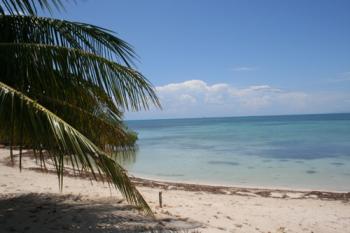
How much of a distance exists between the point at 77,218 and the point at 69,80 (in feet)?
6.49

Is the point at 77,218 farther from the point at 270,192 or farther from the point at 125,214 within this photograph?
the point at 270,192

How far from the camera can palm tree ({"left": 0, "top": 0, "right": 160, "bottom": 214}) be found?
3455 millimetres

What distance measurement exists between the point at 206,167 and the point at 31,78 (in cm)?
1386

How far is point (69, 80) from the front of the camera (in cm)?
454

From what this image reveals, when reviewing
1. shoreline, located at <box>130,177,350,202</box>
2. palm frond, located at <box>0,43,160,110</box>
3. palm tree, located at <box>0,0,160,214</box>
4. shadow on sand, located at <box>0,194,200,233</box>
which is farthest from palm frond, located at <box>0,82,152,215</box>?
shoreline, located at <box>130,177,350,202</box>

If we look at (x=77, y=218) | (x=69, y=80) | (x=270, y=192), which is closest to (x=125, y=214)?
(x=77, y=218)

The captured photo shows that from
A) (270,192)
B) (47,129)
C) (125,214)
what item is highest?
(47,129)

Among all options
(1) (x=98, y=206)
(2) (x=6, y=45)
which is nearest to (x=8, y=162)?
(1) (x=98, y=206)

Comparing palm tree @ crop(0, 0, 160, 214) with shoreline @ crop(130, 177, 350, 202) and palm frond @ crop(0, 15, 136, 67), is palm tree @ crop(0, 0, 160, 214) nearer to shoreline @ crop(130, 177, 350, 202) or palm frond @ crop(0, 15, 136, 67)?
palm frond @ crop(0, 15, 136, 67)

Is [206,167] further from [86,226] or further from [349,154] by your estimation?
[86,226]

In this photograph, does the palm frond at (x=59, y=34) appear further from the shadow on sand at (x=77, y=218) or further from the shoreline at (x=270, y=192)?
the shoreline at (x=270, y=192)

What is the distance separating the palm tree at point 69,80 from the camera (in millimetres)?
3455

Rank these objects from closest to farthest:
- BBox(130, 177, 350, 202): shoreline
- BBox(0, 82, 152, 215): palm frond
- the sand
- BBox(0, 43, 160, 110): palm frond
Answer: BBox(0, 82, 152, 215): palm frond
BBox(0, 43, 160, 110): palm frond
the sand
BBox(130, 177, 350, 202): shoreline

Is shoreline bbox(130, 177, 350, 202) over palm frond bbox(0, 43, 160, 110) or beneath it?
beneath
